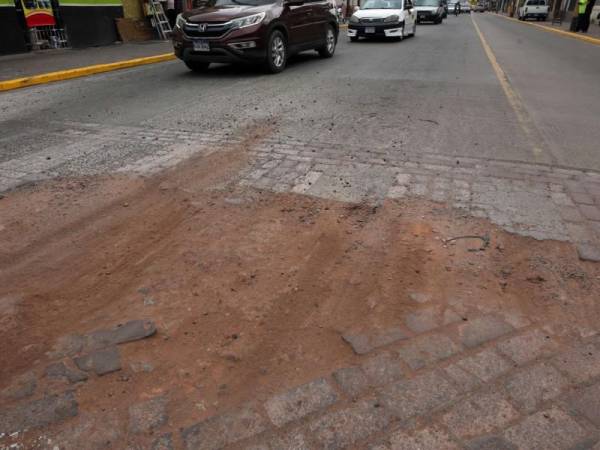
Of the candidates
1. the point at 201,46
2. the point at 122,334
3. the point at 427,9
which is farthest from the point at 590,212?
the point at 427,9

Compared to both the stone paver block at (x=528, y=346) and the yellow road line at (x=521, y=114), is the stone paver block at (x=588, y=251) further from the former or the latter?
the yellow road line at (x=521, y=114)

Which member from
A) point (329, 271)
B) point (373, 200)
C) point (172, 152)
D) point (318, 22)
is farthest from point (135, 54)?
point (329, 271)

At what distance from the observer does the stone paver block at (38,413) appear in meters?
2.13

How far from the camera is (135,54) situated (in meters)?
14.3

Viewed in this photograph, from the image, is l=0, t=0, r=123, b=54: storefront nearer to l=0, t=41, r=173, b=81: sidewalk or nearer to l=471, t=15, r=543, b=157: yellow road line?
l=0, t=41, r=173, b=81: sidewalk

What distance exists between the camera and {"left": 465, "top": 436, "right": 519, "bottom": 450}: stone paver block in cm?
204

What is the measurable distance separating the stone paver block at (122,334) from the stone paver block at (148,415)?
19.3 inches

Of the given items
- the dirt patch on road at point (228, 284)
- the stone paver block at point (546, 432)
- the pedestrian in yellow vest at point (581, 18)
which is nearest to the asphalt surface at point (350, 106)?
the dirt patch on road at point (228, 284)

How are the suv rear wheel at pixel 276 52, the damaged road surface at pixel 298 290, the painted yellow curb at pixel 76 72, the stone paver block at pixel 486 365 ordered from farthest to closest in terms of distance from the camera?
the suv rear wheel at pixel 276 52, the painted yellow curb at pixel 76 72, the stone paver block at pixel 486 365, the damaged road surface at pixel 298 290

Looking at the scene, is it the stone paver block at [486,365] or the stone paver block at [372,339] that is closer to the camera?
the stone paver block at [486,365]

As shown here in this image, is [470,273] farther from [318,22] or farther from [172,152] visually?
[318,22]

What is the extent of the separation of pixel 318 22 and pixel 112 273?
10.8 meters

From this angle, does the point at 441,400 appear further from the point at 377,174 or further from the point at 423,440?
the point at 377,174

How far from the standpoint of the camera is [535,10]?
4431 centimetres
